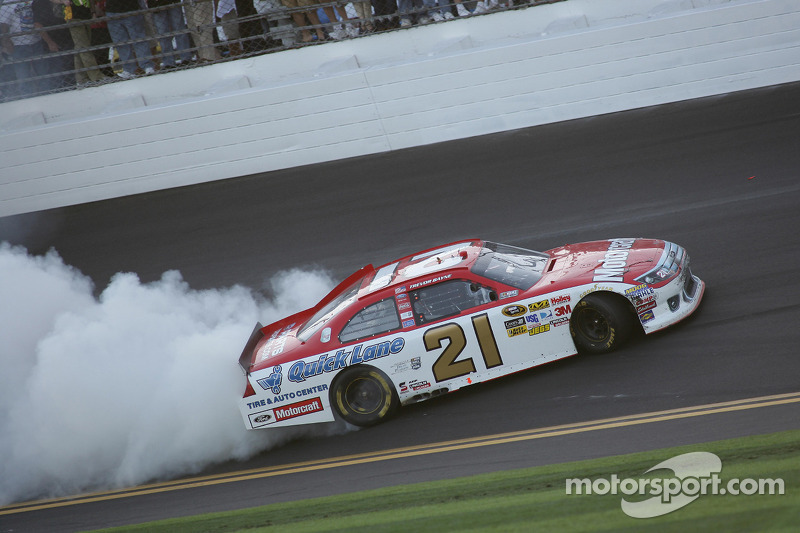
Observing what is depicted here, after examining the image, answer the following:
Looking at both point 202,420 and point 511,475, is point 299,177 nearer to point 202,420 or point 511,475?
point 202,420

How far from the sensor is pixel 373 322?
8.41 metres

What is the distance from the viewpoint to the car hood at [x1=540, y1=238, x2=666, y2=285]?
26.7 ft

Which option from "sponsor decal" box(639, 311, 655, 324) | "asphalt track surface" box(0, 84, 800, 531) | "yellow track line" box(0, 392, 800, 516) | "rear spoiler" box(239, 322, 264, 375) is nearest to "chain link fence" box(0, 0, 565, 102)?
"asphalt track surface" box(0, 84, 800, 531)

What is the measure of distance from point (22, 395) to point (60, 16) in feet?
29.1

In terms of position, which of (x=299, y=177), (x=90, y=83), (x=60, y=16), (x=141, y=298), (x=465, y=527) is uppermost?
(x=60, y=16)

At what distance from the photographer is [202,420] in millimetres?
8633

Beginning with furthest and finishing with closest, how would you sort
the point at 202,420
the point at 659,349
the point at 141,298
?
the point at 141,298 → the point at 202,420 → the point at 659,349

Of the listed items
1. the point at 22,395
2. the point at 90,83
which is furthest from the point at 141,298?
the point at 90,83

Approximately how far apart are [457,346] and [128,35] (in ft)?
35.0

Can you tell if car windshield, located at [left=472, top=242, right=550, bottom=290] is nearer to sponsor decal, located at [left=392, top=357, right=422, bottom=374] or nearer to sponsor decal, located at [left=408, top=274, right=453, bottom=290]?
sponsor decal, located at [left=408, top=274, right=453, bottom=290]

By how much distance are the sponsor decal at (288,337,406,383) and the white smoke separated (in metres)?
0.80

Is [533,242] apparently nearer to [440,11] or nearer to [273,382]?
[273,382]

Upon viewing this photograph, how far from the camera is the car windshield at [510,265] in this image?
8.36 meters

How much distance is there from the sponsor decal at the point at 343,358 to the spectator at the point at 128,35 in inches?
374
